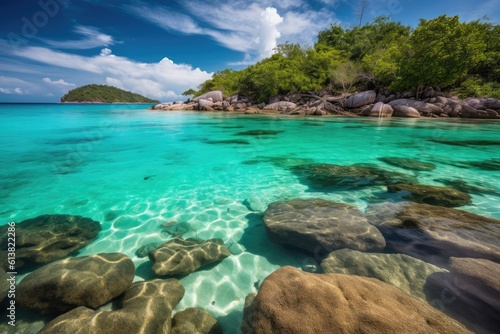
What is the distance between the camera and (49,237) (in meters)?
3.65

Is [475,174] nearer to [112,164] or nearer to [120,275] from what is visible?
[120,275]

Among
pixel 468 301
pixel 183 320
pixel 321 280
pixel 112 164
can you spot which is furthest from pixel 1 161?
pixel 468 301

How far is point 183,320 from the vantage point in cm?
235

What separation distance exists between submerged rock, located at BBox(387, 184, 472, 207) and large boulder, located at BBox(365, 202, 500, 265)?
0.71 meters

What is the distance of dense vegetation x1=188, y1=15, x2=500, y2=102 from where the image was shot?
24500 millimetres

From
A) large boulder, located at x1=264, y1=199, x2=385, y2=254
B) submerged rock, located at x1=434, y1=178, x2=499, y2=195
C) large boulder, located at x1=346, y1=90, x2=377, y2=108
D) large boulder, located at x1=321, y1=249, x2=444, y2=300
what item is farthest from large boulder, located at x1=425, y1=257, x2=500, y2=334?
large boulder, located at x1=346, y1=90, x2=377, y2=108

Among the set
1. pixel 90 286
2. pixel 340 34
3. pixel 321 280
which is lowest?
pixel 90 286

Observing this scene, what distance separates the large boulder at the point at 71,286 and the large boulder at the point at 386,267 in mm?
2671

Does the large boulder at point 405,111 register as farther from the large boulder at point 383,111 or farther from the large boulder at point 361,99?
the large boulder at point 361,99

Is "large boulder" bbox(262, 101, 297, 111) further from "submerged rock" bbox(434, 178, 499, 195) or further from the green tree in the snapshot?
"submerged rock" bbox(434, 178, 499, 195)

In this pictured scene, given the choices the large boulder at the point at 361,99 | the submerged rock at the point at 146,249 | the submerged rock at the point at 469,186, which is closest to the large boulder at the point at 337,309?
the submerged rock at the point at 146,249

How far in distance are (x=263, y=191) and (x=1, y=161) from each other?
409 inches

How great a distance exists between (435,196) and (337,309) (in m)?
4.76

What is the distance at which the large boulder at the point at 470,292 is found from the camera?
212 cm
